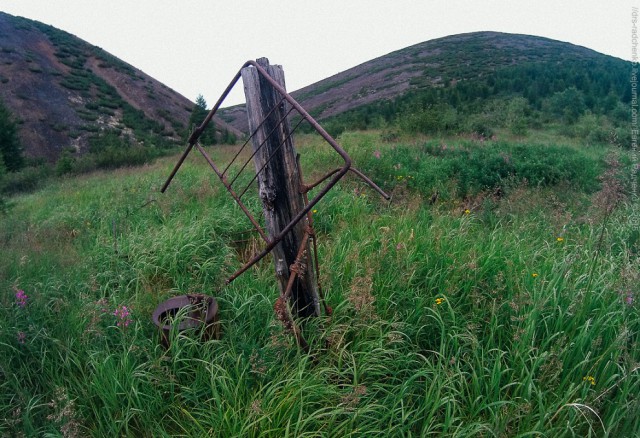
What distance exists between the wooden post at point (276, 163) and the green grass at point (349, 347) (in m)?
0.41

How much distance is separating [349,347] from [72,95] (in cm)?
3752

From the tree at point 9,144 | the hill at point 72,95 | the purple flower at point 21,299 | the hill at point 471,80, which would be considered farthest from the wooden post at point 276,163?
the hill at point 72,95

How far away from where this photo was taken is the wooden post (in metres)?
1.80

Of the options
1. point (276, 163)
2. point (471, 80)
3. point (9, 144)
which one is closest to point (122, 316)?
point (276, 163)

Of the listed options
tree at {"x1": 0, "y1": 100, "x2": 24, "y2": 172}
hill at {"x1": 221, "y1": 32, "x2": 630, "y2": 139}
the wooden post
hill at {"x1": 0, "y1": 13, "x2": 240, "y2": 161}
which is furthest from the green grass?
hill at {"x1": 0, "y1": 13, "x2": 240, "y2": 161}

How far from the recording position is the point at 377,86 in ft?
111

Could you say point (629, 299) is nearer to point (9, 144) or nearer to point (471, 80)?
point (9, 144)

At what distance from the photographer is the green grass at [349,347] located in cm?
161

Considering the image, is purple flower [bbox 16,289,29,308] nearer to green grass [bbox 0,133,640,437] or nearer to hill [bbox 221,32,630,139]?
green grass [bbox 0,133,640,437]

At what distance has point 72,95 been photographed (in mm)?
A: 31281

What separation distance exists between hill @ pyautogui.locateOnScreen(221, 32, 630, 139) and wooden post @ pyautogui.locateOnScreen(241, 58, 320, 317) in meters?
12.0

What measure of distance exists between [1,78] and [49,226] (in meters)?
Result: 33.8

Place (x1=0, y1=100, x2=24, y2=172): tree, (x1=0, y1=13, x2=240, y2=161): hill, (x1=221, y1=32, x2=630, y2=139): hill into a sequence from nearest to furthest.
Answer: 1. (x1=0, y1=100, x2=24, y2=172): tree
2. (x1=221, y1=32, x2=630, y2=139): hill
3. (x1=0, y1=13, x2=240, y2=161): hill

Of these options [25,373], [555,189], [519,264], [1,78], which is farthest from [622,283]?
[1,78]
